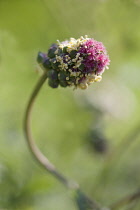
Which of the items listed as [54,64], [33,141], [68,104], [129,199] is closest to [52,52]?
[54,64]

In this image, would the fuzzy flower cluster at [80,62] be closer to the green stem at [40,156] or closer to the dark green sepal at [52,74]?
the dark green sepal at [52,74]

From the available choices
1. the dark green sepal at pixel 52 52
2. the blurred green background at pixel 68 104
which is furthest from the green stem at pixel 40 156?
the blurred green background at pixel 68 104

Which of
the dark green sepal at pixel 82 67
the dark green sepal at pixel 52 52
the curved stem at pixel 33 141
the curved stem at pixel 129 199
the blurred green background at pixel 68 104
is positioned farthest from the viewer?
the blurred green background at pixel 68 104

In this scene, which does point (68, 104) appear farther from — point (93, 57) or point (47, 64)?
point (93, 57)

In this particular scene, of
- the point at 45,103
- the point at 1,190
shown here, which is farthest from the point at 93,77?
the point at 45,103

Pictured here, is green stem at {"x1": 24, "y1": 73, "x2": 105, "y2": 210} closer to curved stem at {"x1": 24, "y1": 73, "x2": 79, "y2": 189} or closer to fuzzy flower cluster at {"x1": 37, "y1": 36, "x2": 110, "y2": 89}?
curved stem at {"x1": 24, "y1": 73, "x2": 79, "y2": 189}

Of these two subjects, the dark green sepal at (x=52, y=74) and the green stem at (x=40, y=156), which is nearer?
the dark green sepal at (x=52, y=74)
